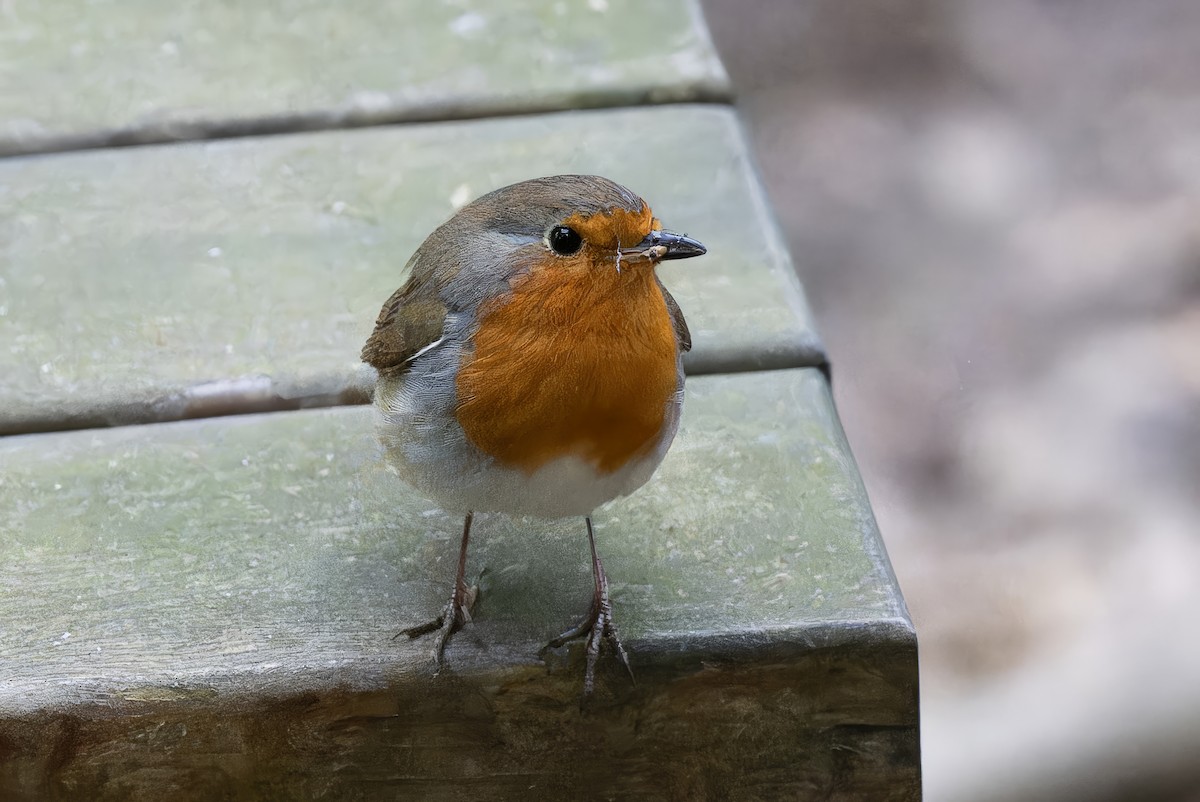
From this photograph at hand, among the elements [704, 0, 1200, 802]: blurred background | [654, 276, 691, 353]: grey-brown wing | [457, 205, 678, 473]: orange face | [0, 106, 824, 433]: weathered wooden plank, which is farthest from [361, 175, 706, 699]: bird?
[704, 0, 1200, 802]: blurred background

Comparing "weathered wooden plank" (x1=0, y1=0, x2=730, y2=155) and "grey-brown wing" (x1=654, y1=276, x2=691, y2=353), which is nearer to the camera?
"grey-brown wing" (x1=654, y1=276, x2=691, y2=353)

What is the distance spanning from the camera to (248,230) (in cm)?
307

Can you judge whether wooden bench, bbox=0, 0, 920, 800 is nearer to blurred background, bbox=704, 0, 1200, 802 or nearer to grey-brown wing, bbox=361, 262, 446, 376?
grey-brown wing, bbox=361, 262, 446, 376

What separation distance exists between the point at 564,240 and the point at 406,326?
36cm

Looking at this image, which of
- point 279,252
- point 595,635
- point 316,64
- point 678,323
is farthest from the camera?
point 316,64

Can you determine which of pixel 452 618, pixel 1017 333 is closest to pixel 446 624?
pixel 452 618

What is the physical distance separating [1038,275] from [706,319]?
1.80 m

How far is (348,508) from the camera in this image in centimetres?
235

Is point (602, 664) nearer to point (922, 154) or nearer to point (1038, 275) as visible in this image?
point (1038, 275)

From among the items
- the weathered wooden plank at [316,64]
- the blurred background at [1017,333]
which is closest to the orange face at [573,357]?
the blurred background at [1017,333]

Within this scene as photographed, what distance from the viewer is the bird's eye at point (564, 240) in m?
1.83

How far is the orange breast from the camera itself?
1.83m

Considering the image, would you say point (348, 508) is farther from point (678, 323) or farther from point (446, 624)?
point (678, 323)

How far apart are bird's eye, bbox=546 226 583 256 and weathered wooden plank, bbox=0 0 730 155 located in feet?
5.59
